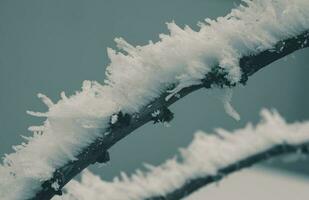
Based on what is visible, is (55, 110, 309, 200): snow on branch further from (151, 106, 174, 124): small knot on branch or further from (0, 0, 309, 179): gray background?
(0, 0, 309, 179): gray background

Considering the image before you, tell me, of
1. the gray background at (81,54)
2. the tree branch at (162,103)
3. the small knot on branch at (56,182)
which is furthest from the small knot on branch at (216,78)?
the gray background at (81,54)

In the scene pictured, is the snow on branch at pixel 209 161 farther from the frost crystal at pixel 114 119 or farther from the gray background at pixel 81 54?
the gray background at pixel 81 54

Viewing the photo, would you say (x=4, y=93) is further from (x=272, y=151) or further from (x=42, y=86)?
(x=272, y=151)

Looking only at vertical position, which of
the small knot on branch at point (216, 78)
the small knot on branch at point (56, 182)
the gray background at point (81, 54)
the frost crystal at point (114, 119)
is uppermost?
the gray background at point (81, 54)

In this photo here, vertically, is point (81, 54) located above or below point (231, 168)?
above

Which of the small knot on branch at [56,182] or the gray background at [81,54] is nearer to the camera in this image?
the small knot on branch at [56,182]

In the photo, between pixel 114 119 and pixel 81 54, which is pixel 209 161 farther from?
pixel 81 54

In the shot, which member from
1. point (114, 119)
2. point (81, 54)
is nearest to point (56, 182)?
point (114, 119)
